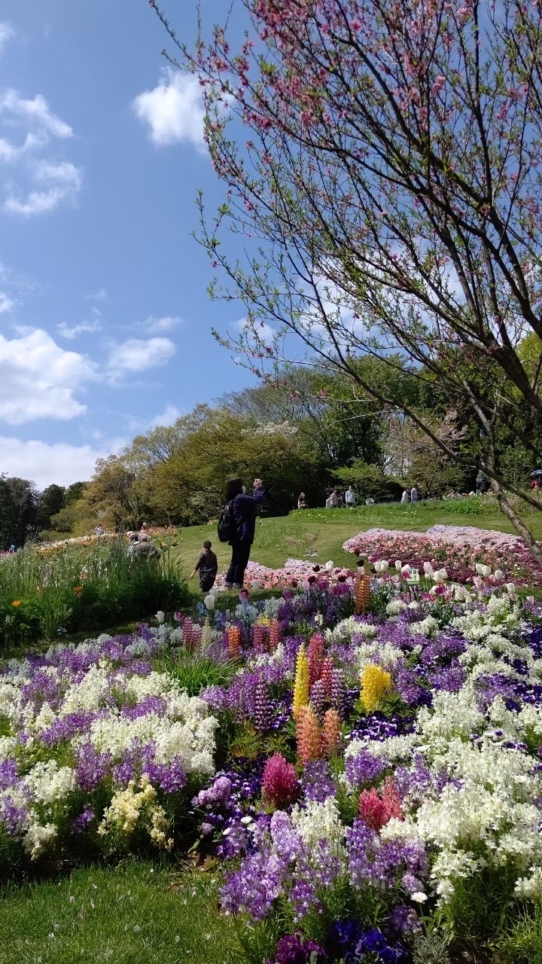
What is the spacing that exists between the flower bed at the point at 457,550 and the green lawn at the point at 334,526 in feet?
2.32

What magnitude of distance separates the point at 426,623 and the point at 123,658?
9.61ft

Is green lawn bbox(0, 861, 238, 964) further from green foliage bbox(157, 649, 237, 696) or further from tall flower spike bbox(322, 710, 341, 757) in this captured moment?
green foliage bbox(157, 649, 237, 696)

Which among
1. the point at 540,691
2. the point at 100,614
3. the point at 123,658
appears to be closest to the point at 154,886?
the point at 540,691

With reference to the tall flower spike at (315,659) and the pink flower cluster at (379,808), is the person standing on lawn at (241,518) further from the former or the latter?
the pink flower cluster at (379,808)

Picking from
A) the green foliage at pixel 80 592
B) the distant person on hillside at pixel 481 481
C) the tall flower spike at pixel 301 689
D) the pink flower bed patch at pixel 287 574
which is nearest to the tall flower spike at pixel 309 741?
the tall flower spike at pixel 301 689

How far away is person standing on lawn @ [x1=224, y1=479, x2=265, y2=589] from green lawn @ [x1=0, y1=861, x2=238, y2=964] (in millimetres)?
7069

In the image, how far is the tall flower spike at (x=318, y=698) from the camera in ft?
13.5

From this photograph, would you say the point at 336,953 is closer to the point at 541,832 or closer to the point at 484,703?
the point at 541,832

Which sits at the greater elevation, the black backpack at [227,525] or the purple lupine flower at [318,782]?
the black backpack at [227,525]

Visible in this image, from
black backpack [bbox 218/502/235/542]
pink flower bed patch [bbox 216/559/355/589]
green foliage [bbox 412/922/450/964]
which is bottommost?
green foliage [bbox 412/922/450/964]

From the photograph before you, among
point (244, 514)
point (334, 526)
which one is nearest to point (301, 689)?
point (244, 514)

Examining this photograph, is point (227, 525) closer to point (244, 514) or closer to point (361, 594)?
point (244, 514)

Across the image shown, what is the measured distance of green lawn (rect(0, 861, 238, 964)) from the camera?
244 centimetres

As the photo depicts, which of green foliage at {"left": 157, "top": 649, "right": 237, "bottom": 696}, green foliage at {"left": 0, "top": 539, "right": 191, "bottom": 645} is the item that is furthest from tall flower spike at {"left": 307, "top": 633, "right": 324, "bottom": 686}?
green foliage at {"left": 0, "top": 539, "right": 191, "bottom": 645}
